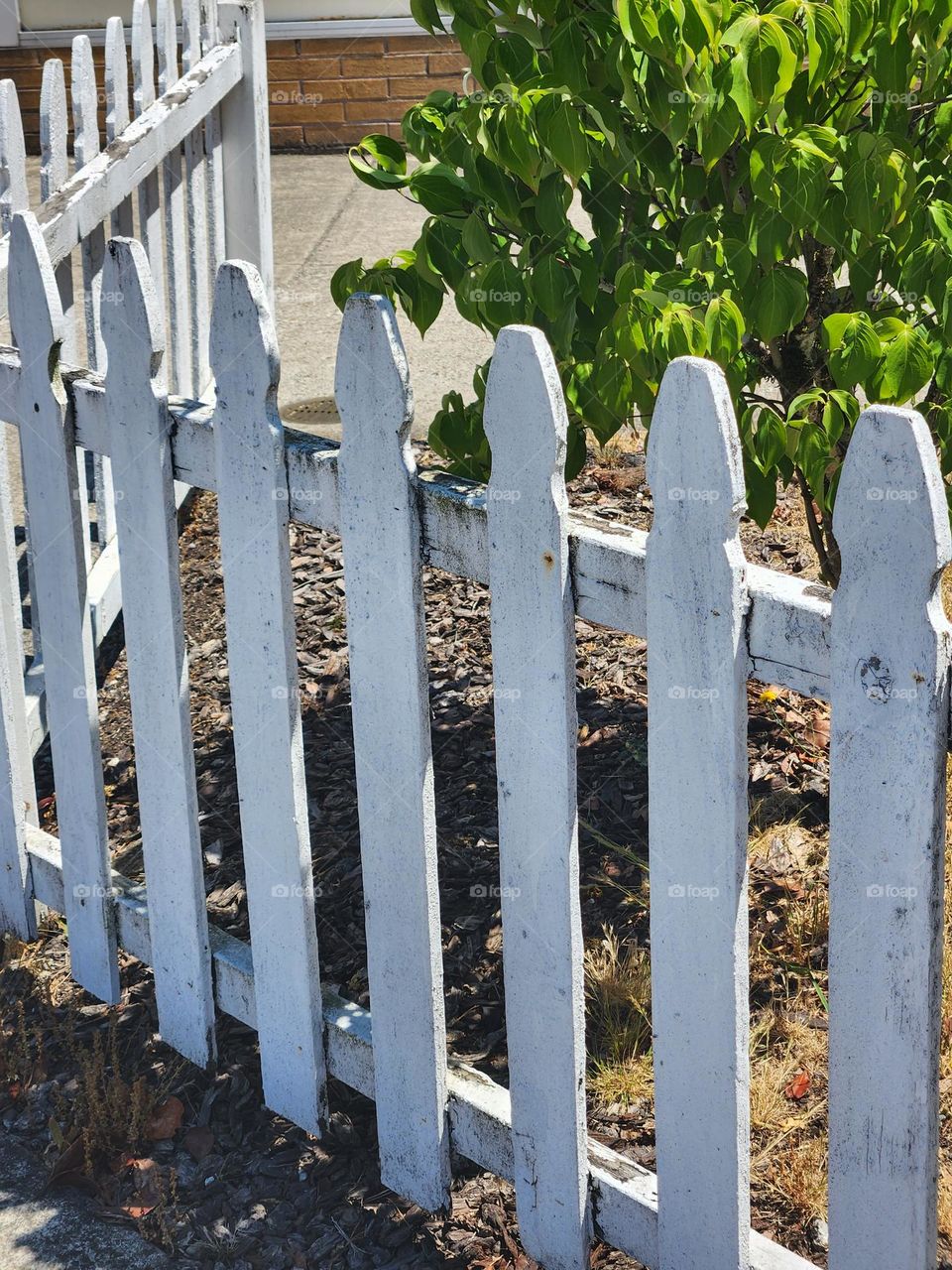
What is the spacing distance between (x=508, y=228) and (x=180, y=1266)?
73.1 inches

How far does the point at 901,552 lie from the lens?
1.70 meters

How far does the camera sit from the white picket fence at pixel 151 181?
12.3ft

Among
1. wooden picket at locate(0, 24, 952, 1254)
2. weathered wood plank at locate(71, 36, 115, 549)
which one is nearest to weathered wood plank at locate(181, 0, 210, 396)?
weathered wood plank at locate(71, 36, 115, 549)

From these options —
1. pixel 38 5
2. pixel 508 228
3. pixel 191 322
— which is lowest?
pixel 191 322

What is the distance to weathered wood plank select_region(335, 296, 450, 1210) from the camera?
7.24 ft

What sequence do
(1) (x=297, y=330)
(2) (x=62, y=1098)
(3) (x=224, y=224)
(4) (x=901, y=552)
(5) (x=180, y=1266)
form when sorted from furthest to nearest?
(1) (x=297, y=330) < (3) (x=224, y=224) < (2) (x=62, y=1098) < (5) (x=180, y=1266) < (4) (x=901, y=552)

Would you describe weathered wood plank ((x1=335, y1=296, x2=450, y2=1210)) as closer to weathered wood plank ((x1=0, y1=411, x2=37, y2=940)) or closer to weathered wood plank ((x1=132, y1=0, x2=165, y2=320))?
weathered wood plank ((x1=0, y1=411, x2=37, y2=940))

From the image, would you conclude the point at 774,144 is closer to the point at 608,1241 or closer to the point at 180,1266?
the point at 608,1241

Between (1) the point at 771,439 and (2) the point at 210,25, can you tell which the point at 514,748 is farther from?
(2) the point at 210,25

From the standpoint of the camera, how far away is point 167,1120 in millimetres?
2859

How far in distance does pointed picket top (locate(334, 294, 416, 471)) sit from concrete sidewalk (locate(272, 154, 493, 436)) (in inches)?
131

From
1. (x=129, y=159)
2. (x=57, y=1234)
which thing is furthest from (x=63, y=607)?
(x=129, y=159)

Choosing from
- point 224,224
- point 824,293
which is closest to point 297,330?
point 224,224

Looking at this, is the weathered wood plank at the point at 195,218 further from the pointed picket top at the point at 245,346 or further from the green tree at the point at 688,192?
the pointed picket top at the point at 245,346
